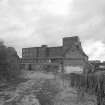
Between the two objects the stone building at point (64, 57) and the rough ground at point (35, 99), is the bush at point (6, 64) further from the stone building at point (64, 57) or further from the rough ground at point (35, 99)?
the stone building at point (64, 57)

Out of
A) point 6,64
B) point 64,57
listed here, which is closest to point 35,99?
point 6,64

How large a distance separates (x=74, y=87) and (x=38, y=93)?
5.79 meters

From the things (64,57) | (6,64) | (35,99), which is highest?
(64,57)

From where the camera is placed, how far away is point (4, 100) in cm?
1447

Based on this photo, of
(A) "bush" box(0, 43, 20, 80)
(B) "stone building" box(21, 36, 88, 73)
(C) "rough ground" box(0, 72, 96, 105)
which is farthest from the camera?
(B) "stone building" box(21, 36, 88, 73)

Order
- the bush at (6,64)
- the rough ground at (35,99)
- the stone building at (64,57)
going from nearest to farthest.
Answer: the rough ground at (35,99) → the bush at (6,64) → the stone building at (64,57)

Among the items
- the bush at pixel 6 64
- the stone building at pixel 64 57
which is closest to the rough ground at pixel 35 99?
the bush at pixel 6 64

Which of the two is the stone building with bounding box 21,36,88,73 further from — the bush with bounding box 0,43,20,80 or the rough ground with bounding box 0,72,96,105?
the rough ground with bounding box 0,72,96,105

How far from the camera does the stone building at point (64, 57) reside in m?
34.1

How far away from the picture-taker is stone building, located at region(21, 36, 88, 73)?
3406 centimetres

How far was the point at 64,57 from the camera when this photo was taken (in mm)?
35031

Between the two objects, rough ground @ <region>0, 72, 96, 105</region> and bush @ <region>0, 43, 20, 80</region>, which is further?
bush @ <region>0, 43, 20, 80</region>

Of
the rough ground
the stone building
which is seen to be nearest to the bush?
the rough ground

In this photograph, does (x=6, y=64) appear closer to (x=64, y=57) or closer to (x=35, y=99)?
(x=35, y=99)
